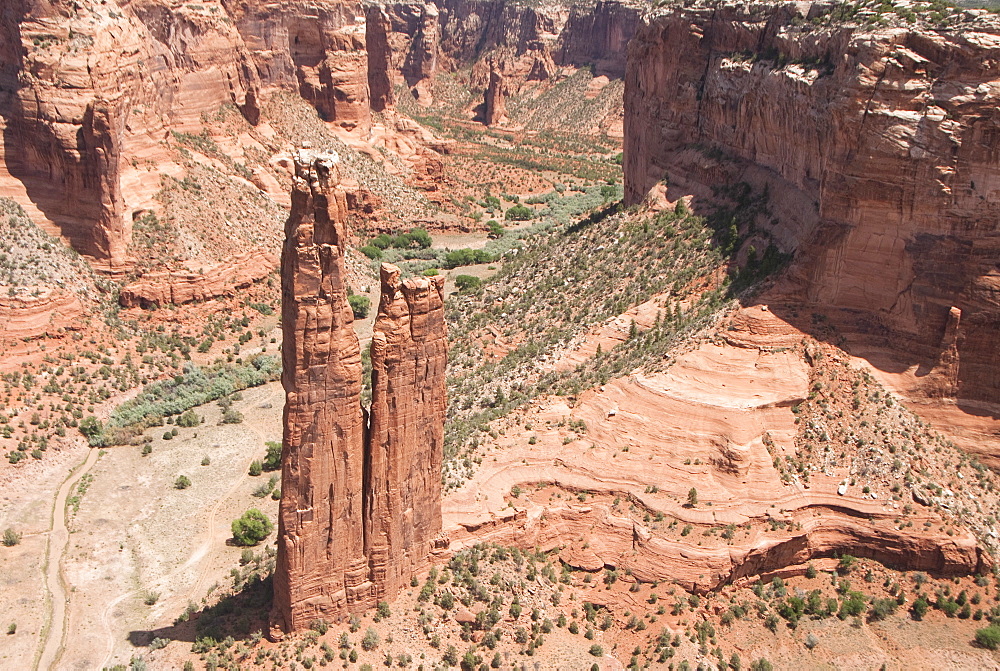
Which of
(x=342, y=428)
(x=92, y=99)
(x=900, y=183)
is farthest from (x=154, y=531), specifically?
(x=900, y=183)

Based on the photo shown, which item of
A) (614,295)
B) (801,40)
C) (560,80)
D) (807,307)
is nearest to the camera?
(807,307)

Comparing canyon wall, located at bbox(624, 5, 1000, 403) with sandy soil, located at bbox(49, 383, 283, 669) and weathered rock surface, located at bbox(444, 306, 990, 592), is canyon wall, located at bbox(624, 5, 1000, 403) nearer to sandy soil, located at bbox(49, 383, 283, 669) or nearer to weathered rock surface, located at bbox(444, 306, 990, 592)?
weathered rock surface, located at bbox(444, 306, 990, 592)

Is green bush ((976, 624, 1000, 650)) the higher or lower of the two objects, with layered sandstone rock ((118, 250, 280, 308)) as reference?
lower

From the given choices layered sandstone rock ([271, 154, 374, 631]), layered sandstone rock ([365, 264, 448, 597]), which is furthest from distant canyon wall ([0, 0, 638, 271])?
layered sandstone rock ([271, 154, 374, 631])

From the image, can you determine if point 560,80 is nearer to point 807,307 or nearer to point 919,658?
point 807,307

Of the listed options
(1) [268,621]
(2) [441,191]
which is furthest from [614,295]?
(2) [441,191]

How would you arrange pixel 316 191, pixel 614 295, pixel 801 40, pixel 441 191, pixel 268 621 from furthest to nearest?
1. pixel 441 191
2. pixel 614 295
3. pixel 801 40
4. pixel 268 621
5. pixel 316 191
